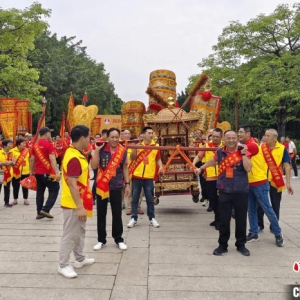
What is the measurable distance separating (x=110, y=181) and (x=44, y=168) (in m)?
2.41

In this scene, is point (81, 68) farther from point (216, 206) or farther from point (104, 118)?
point (216, 206)

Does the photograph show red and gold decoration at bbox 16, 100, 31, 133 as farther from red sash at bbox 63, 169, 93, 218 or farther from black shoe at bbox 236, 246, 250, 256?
black shoe at bbox 236, 246, 250, 256

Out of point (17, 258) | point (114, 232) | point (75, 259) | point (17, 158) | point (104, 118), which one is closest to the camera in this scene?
point (75, 259)

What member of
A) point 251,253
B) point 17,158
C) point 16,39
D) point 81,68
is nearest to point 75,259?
point 251,253

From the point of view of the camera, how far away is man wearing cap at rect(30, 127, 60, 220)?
22.7 feet

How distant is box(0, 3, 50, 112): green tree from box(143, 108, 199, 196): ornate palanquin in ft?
39.5

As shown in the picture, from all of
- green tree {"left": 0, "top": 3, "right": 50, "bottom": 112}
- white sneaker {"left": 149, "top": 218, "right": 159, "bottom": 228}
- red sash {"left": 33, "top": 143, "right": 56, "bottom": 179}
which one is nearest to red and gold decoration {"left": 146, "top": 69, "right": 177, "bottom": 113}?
red sash {"left": 33, "top": 143, "right": 56, "bottom": 179}

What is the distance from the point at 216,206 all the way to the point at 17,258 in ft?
11.2

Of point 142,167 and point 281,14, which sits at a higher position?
point 281,14

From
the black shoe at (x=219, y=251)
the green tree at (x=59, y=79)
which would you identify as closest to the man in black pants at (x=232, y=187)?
the black shoe at (x=219, y=251)

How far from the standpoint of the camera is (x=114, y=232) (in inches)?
201

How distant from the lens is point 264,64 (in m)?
20.8

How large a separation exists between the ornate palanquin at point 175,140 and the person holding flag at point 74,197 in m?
3.37

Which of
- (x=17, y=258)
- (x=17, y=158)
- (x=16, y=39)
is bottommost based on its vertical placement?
(x=17, y=258)
